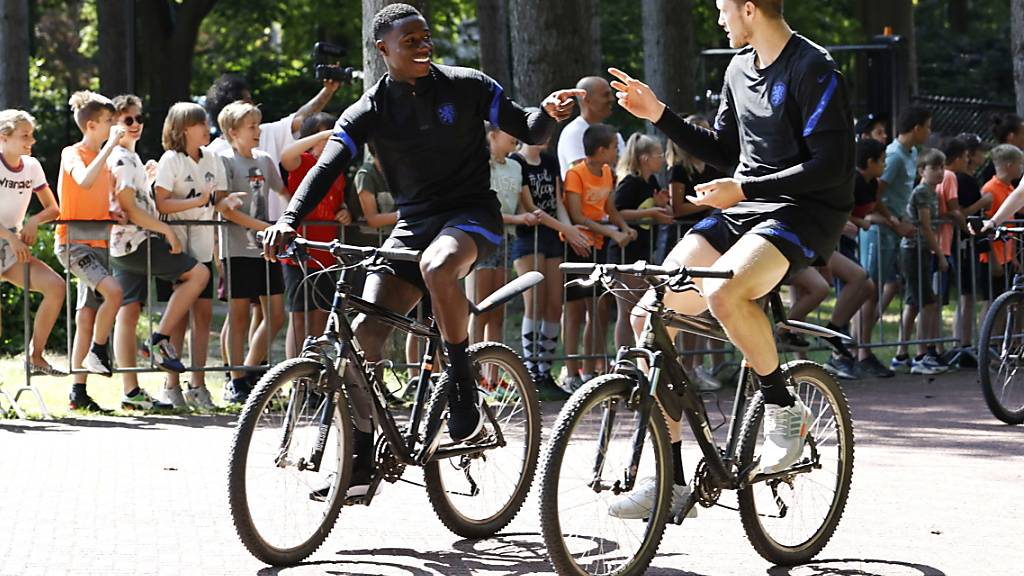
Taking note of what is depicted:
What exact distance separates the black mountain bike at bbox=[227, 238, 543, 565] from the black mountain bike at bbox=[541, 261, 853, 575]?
93 centimetres

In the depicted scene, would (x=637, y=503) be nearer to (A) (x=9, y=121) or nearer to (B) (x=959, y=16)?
(A) (x=9, y=121)

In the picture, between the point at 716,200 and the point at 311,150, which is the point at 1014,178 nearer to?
the point at 311,150

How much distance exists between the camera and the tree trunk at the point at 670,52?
17.3 meters

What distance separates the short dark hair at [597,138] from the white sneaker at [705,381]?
1.67 meters

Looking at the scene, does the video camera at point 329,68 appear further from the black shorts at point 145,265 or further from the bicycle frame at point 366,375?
the bicycle frame at point 366,375

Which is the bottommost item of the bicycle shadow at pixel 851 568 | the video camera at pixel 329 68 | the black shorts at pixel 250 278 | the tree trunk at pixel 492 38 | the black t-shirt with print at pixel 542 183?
the bicycle shadow at pixel 851 568

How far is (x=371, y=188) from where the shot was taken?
1084 cm

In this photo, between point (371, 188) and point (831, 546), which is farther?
point (371, 188)

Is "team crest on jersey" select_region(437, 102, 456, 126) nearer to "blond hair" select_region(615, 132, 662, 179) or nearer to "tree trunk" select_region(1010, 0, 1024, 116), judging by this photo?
"blond hair" select_region(615, 132, 662, 179)

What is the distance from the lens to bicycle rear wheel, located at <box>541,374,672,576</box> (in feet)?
17.8

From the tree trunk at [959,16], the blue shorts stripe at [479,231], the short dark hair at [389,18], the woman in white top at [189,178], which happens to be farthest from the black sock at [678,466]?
the tree trunk at [959,16]

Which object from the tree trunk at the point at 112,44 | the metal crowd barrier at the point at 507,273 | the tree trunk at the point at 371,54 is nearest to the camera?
the metal crowd barrier at the point at 507,273

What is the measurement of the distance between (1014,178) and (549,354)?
4462mm

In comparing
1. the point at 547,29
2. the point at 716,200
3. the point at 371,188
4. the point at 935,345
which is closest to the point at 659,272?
the point at 716,200
